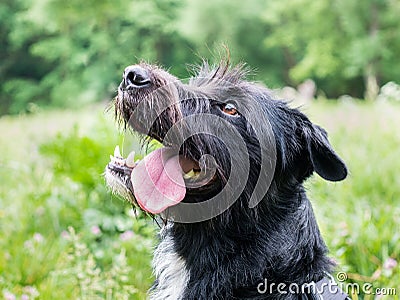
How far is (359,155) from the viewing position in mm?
6160

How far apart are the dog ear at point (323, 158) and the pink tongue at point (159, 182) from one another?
0.61m

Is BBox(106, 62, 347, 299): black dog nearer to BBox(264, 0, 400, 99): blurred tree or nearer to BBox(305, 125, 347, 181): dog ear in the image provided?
BBox(305, 125, 347, 181): dog ear

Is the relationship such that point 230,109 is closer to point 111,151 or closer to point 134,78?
point 134,78

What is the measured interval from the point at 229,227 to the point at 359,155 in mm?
4176

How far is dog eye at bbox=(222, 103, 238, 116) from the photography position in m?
2.40

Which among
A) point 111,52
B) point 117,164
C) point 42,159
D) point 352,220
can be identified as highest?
point 117,164

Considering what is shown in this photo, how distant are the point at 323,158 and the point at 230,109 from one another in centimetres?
48

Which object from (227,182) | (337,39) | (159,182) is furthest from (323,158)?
(337,39)

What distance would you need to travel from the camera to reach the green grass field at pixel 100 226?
341cm

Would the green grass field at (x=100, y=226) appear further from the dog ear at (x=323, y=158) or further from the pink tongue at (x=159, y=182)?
the pink tongue at (x=159, y=182)

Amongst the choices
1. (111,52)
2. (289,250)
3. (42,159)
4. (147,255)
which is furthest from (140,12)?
(289,250)

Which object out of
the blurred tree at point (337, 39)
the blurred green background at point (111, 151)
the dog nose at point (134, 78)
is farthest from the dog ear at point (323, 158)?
the blurred tree at point (337, 39)

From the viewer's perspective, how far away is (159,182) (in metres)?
2.31

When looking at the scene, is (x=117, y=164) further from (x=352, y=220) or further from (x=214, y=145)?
(x=352, y=220)
